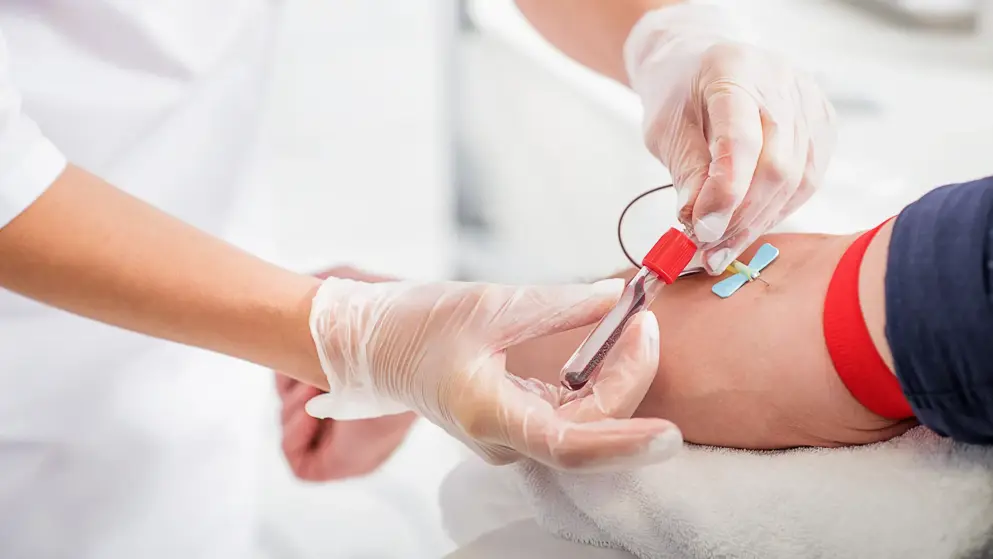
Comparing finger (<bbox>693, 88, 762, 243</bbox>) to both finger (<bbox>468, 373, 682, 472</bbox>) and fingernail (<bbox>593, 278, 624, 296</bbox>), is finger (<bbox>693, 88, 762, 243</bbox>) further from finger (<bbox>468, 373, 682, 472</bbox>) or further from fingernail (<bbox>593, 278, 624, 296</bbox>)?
finger (<bbox>468, 373, 682, 472</bbox>)

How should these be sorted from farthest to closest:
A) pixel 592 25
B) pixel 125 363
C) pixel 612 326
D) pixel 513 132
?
1. pixel 513 132
2. pixel 592 25
3. pixel 125 363
4. pixel 612 326

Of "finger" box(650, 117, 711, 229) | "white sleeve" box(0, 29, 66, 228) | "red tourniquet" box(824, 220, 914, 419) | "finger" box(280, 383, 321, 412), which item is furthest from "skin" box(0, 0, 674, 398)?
"red tourniquet" box(824, 220, 914, 419)

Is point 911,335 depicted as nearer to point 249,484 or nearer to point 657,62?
point 657,62

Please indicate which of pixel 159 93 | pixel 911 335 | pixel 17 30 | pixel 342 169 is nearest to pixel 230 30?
pixel 159 93

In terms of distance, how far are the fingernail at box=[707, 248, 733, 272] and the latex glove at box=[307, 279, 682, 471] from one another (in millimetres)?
105

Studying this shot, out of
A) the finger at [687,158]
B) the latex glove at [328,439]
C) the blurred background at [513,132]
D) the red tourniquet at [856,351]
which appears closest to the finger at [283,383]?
the latex glove at [328,439]

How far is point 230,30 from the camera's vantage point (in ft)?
3.07

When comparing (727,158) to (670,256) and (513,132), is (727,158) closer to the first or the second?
(670,256)

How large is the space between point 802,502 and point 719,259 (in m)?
0.23

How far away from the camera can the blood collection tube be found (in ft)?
2.06

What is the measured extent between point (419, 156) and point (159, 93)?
1.55ft

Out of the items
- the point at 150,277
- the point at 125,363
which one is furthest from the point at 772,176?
the point at 125,363

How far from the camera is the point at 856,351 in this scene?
24.9 inches

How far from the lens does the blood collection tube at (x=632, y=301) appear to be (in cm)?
63
